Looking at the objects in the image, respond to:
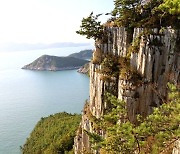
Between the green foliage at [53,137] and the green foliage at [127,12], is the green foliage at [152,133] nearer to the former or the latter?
the green foliage at [127,12]

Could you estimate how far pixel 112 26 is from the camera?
60.6 feet

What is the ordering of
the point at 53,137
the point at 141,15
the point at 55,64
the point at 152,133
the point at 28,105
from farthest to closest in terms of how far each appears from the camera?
the point at 55,64 < the point at 28,105 < the point at 53,137 < the point at 141,15 < the point at 152,133

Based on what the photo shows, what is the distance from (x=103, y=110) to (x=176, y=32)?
630 cm

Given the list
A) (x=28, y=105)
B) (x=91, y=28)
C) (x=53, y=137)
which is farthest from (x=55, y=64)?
(x=91, y=28)

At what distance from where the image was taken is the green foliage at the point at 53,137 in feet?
119

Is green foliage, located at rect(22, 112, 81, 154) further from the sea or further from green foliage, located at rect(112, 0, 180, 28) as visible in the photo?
green foliage, located at rect(112, 0, 180, 28)

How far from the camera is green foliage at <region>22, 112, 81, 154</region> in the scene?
36.3 metres

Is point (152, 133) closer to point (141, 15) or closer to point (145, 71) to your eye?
point (145, 71)

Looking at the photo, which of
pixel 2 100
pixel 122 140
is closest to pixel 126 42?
pixel 122 140

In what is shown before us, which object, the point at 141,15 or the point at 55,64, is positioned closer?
the point at 141,15

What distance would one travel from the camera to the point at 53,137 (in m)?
42.2

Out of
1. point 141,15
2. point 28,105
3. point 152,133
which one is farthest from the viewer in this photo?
point 28,105

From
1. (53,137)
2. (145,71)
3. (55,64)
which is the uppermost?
(145,71)

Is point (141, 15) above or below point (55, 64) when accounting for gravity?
above
